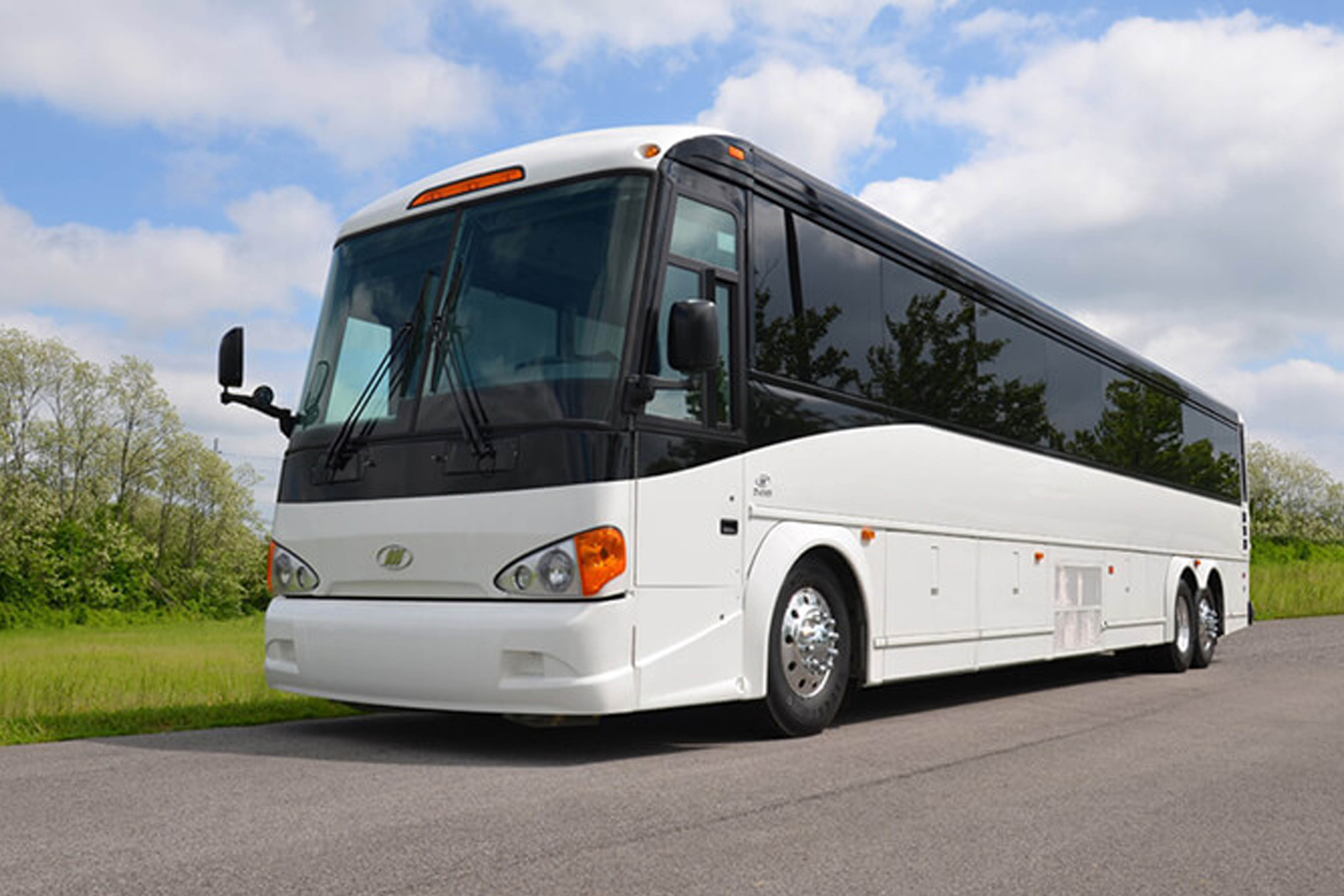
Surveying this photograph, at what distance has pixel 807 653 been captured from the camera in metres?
7.93

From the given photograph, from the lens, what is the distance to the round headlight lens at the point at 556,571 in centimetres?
656

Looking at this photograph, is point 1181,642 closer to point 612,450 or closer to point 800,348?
point 800,348

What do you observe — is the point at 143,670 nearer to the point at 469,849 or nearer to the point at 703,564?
the point at 703,564


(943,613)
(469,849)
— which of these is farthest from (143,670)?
(469,849)

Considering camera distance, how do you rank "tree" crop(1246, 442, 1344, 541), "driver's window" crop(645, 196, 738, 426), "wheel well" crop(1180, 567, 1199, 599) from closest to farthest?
"driver's window" crop(645, 196, 738, 426) → "wheel well" crop(1180, 567, 1199, 599) → "tree" crop(1246, 442, 1344, 541)

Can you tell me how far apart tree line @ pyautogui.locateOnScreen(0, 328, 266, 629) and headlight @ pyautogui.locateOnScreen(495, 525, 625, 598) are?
157 ft

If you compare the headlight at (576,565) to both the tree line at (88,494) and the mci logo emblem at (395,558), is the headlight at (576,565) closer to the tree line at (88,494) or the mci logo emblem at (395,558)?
the mci logo emblem at (395,558)

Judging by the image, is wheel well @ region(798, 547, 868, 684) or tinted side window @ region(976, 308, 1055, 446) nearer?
wheel well @ region(798, 547, 868, 684)

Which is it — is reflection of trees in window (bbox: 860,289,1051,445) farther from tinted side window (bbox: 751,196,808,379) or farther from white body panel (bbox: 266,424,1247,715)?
tinted side window (bbox: 751,196,808,379)

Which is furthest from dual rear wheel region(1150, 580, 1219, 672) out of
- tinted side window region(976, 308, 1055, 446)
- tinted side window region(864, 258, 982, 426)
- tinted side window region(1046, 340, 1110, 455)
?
tinted side window region(864, 258, 982, 426)

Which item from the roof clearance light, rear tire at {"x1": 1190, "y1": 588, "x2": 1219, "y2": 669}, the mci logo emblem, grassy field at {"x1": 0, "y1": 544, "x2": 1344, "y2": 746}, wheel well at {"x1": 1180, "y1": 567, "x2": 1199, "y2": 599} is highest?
the roof clearance light

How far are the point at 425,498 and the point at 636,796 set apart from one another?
7.10 feet

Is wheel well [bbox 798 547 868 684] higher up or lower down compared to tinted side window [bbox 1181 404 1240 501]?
lower down

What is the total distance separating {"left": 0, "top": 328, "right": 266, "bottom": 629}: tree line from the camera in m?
49.0
